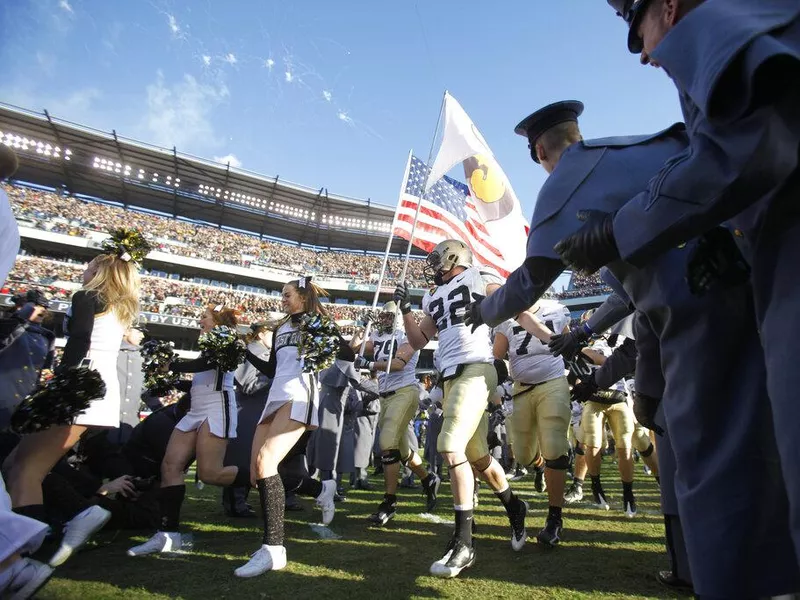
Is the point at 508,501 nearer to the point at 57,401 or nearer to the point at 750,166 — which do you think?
the point at 57,401

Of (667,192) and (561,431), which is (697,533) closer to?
(667,192)

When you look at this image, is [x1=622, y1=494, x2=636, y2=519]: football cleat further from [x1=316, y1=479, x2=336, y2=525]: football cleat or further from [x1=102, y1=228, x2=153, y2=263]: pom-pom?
[x1=102, y1=228, x2=153, y2=263]: pom-pom

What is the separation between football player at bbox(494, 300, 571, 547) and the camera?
4316 mm

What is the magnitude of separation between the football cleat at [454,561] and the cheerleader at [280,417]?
1106 millimetres

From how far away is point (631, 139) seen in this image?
5.92 feet

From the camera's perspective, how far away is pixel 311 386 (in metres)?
4.04

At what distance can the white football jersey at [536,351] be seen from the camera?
4.83m

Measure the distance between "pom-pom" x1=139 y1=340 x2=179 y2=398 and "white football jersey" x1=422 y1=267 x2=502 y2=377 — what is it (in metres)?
2.81

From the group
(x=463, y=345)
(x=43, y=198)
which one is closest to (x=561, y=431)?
(x=463, y=345)

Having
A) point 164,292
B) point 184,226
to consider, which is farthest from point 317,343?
point 184,226

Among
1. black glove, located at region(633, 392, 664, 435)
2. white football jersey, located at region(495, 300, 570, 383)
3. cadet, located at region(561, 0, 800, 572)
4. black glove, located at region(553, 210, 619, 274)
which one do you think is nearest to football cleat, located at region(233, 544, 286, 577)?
black glove, located at region(633, 392, 664, 435)

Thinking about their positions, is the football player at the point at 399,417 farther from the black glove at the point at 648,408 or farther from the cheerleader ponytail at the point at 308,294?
the black glove at the point at 648,408

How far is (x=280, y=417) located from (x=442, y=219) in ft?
16.3

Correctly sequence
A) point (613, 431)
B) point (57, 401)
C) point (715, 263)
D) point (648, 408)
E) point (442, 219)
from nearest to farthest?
1. point (715, 263)
2. point (648, 408)
3. point (57, 401)
4. point (613, 431)
5. point (442, 219)
